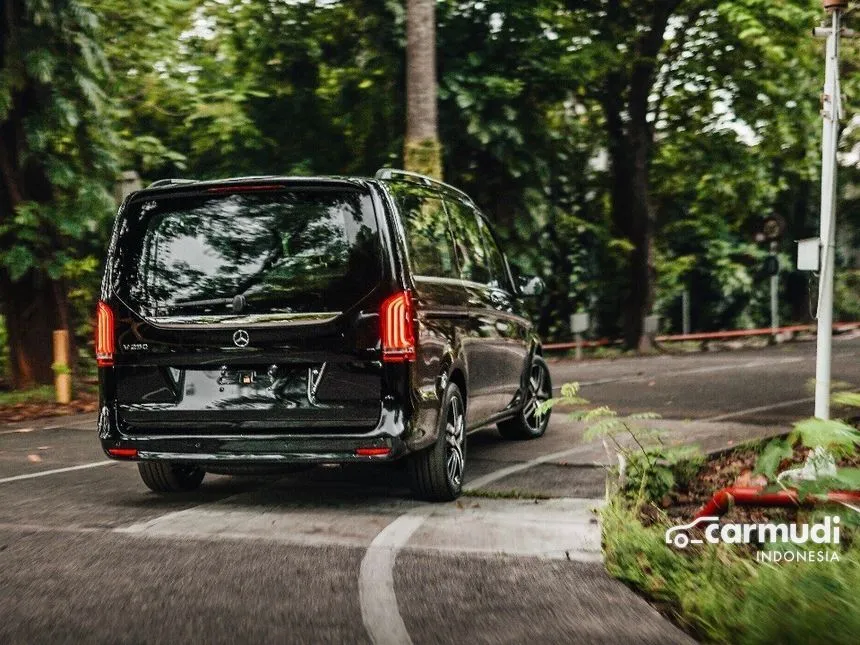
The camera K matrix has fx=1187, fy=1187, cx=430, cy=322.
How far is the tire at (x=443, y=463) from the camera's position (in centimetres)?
717

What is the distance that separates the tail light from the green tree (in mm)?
7655

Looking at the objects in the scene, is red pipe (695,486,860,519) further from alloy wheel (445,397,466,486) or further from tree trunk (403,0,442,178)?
tree trunk (403,0,442,178)

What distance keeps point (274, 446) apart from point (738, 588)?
2.87 meters

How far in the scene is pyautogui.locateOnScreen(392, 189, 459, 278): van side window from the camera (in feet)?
23.2

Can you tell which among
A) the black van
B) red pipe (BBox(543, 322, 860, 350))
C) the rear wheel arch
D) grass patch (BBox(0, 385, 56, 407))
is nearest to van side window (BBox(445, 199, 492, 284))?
the rear wheel arch

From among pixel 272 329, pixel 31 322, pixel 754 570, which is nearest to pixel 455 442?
pixel 272 329

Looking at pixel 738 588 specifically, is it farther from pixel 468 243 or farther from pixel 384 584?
pixel 468 243

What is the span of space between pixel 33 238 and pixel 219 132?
4322mm

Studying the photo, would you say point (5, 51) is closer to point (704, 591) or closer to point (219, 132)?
point (219, 132)

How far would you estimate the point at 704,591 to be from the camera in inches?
184

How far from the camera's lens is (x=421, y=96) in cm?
1594

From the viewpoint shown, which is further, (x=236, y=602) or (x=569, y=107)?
(x=569, y=107)

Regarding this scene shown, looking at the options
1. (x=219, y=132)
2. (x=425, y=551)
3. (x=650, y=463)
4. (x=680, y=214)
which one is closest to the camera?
(x=425, y=551)

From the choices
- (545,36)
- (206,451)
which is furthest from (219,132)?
(206,451)
